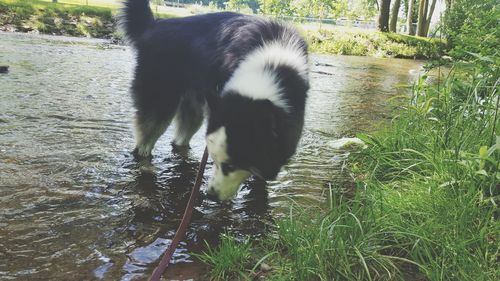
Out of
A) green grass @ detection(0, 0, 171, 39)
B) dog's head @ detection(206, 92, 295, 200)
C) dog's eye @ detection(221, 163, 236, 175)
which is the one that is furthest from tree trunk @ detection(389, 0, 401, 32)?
dog's eye @ detection(221, 163, 236, 175)

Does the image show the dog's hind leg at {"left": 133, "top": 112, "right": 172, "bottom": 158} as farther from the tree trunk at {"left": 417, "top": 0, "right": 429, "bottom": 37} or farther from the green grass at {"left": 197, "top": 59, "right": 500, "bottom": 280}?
the tree trunk at {"left": 417, "top": 0, "right": 429, "bottom": 37}

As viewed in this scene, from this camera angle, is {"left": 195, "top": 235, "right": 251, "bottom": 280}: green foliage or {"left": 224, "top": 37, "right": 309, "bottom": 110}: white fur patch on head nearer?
{"left": 195, "top": 235, "right": 251, "bottom": 280}: green foliage

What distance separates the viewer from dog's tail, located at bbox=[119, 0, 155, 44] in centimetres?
397

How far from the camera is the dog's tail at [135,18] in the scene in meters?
3.97

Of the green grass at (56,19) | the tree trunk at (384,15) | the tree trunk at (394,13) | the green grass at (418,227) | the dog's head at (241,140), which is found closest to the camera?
the green grass at (418,227)

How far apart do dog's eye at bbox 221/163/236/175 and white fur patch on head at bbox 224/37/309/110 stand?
1.56 feet

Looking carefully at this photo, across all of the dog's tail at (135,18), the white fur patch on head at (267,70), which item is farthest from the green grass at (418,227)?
the dog's tail at (135,18)

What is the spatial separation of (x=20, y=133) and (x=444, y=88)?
3.91 metres

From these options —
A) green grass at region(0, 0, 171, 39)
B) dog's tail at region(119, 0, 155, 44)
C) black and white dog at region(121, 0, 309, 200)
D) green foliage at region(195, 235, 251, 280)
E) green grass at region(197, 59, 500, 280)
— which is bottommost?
green foliage at region(195, 235, 251, 280)

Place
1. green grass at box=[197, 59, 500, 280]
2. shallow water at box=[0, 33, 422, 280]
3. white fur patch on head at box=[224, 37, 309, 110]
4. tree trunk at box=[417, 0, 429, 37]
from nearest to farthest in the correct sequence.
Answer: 1. green grass at box=[197, 59, 500, 280]
2. shallow water at box=[0, 33, 422, 280]
3. white fur patch on head at box=[224, 37, 309, 110]
4. tree trunk at box=[417, 0, 429, 37]

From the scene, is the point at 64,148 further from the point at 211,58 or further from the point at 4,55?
the point at 4,55

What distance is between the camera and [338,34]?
2175 cm

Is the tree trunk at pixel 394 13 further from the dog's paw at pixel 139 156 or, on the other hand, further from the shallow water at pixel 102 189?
the dog's paw at pixel 139 156

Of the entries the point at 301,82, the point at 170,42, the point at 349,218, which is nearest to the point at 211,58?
the point at 170,42
